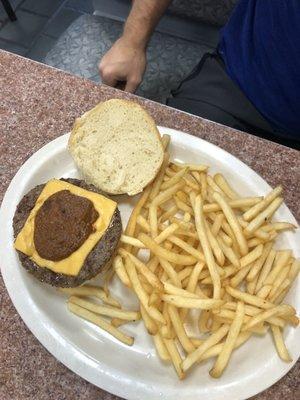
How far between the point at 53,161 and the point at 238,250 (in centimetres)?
61

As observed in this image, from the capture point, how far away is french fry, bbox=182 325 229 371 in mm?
1053

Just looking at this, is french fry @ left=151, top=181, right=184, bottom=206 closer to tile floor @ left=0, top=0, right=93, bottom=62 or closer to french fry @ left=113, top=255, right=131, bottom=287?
french fry @ left=113, top=255, right=131, bottom=287

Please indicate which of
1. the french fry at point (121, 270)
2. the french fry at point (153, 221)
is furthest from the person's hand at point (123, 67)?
the french fry at point (121, 270)

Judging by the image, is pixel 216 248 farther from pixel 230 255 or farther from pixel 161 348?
pixel 161 348

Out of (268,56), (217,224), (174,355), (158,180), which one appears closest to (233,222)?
(217,224)

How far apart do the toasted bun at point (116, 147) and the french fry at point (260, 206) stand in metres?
0.28

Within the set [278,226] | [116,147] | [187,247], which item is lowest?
[278,226]

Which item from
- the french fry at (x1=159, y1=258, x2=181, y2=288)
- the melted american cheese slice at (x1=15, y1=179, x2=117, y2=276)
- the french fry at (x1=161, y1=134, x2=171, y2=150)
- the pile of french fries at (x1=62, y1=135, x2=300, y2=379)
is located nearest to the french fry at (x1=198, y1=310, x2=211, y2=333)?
the pile of french fries at (x1=62, y1=135, x2=300, y2=379)

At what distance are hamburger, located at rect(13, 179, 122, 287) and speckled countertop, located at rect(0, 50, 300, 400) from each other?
0.20m

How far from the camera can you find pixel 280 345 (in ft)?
3.67

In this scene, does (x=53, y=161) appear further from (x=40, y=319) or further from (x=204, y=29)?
(x=204, y=29)

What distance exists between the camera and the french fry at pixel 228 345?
107cm

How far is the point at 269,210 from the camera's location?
124cm

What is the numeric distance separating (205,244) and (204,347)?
9.4 inches
